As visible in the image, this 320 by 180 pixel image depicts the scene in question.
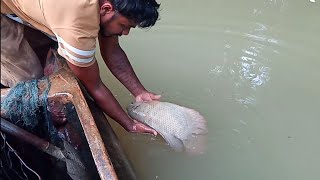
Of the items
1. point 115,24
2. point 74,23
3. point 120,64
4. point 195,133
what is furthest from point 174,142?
point 74,23

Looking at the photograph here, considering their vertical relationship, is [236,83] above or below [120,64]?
below

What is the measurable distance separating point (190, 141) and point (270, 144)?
1.53 ft

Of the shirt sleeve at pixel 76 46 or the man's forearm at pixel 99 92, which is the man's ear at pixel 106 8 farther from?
the man's forearm at pixel 99 92

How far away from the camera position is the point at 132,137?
96.7 inches

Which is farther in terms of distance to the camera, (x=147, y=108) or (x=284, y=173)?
(x=284, y=173)

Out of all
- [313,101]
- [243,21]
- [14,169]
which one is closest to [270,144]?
[313,101]

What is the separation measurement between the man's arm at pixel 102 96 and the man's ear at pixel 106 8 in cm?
22

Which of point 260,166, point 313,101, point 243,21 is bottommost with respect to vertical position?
point 260,166

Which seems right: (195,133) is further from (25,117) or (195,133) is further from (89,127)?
(25,117)

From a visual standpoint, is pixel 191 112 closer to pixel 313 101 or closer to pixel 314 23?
pixel 313 101

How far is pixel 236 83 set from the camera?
2832 mm

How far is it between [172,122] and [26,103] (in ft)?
2.10

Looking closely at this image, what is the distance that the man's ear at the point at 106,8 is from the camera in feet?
5.69

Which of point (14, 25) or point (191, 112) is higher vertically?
point (14, 25)
